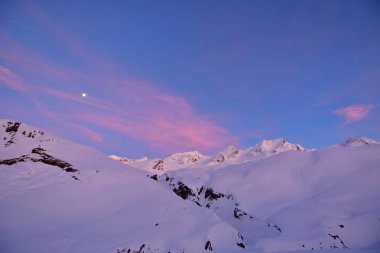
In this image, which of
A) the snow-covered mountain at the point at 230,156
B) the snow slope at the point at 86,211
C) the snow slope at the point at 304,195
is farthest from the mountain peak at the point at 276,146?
the snow slope at the point at 86,211

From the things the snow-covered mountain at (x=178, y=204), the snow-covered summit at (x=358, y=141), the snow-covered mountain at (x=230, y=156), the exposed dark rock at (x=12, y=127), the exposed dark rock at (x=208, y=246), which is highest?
the snow-covered summit at (x=358, y=141)

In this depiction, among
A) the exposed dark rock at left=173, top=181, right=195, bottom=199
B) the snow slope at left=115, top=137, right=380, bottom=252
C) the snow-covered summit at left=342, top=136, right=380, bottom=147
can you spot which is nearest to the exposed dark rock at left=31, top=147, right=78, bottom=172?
the snow slope at left=115, top=137, right=380, bottom=252

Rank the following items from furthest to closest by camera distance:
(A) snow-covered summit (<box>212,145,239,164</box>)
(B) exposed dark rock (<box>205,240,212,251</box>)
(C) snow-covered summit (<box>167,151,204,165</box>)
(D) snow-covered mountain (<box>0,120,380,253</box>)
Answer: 1. (C) snow-covered summit (<box>167,151,204,165</box>)
2. (A) snow-covered summit (<box>212,145,239,164</box>)
3. (B) exposed dark rock (<box>205,240,212,251</box>)
4. (D) snow-covered mountain (<box>0,120,380,253</box>)

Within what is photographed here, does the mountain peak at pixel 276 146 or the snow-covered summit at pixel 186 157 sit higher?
the mountain peak at pixel 276 146

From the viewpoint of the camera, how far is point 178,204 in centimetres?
2847

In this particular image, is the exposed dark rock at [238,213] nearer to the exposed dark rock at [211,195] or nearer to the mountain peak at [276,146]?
the exposed dark rock at [211,195]

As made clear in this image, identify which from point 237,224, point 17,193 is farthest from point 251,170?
point 17,193

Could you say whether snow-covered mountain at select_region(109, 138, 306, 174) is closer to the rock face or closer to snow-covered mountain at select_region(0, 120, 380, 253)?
snow-covered mountain at select_region(0, 120, 380, 253)

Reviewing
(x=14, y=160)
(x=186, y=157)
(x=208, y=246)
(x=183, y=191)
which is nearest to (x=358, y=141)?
(x=186, y=157)

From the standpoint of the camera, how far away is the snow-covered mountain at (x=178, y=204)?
21.3 metres

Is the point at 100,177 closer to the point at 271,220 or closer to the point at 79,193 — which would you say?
the point at 79,193

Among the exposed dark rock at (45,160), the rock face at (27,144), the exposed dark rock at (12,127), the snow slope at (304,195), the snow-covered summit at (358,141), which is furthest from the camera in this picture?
the snow-covered summit at (358,141)

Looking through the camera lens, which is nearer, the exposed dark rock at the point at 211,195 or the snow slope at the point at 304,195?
the snow slope at the point at 304,195

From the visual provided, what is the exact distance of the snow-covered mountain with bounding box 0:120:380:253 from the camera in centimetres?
2130
